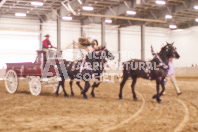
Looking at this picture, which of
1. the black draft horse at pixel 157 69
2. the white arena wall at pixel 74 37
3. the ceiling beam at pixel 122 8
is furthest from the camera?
the white arena wall at pixel 74 37

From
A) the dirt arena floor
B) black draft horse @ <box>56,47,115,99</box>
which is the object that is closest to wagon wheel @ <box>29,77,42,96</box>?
black draft horse @ <box>56,47,115,99</box>

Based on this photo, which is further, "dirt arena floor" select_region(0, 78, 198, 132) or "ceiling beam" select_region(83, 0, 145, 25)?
"ceiling beam" select_region(83, 0, 145, 25)

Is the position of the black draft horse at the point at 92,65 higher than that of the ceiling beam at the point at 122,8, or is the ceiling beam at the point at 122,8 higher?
the ceiling beam at the point at 122,8

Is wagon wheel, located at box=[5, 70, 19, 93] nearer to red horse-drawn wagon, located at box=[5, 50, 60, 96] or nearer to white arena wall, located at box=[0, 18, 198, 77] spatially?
red horse-drawn wagon, located at box=[5, 50, 60, 96]

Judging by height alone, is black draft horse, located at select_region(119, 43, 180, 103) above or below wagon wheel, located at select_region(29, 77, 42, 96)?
above

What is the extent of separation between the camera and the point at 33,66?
1152cm

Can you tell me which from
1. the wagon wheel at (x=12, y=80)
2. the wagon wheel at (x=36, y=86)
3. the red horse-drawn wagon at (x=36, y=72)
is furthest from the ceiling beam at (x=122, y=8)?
the wagon wheel at (x=36, y=86)

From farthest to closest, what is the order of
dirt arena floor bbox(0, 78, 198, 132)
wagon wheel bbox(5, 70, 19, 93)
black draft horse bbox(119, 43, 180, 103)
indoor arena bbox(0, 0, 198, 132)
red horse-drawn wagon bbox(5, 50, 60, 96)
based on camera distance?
wagon wheel bbox(5, 70, 19, 93) < red horse-drawn wagon bbox(5, 50, 60, 96) < black draft horse bbox(119, 43, 180, 103) < indoor arena bbox(0, 0, 198, 132) < dirt arena floor bbox(0, 78, 198, 132)

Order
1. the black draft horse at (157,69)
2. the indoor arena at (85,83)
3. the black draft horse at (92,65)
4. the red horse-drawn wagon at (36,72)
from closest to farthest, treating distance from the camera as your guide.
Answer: the indoor arena at (85,83), the black draft horse at (157,69), the black draft horse at (92,65), the red horse-drawn wagon at (36,72)

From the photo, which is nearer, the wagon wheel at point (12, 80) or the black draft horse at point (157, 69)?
the black draft horse at point (157, 69)

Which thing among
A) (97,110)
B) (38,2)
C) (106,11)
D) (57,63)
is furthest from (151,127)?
(106,11)

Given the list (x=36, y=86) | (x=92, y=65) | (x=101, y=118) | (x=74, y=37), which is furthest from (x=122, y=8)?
(x=101, y=118)

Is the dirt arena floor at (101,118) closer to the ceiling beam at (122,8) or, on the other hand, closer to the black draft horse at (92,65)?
the black draft horse at (92,65)

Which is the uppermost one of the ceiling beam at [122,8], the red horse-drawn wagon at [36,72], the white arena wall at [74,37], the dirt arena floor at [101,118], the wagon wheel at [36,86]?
the ceiling beam at [122,8]
